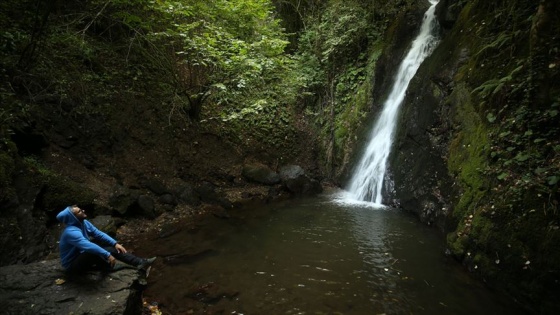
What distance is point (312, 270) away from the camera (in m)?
5.58

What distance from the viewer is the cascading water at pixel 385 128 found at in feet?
33.6

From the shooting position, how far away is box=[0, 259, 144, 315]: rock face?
3611 millimetres

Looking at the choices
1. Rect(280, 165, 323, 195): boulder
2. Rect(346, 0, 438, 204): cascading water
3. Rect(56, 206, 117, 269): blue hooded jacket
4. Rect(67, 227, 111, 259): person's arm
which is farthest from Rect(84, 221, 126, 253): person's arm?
Rect(346, 0, 438, 204): cascading water

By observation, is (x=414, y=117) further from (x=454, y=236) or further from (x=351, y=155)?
(x=454, y=236)

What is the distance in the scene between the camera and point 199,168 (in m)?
10.4

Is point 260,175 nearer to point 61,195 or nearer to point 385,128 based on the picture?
point 385,128

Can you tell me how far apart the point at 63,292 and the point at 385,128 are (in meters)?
9.84

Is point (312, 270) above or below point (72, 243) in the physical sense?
below

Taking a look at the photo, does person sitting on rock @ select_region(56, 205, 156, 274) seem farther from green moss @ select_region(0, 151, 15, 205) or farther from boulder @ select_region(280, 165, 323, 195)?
boulder @ select_region(280, 165, 323, 195)

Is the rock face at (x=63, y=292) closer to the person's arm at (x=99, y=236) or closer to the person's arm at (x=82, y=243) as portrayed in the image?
the person's arm at (x=82, y=243)

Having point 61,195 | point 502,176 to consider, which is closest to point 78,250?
point 61,195

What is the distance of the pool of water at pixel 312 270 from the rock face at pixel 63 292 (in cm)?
83

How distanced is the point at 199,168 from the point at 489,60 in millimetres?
8582

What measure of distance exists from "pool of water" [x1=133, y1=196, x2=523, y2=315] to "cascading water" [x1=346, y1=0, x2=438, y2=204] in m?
2.05
